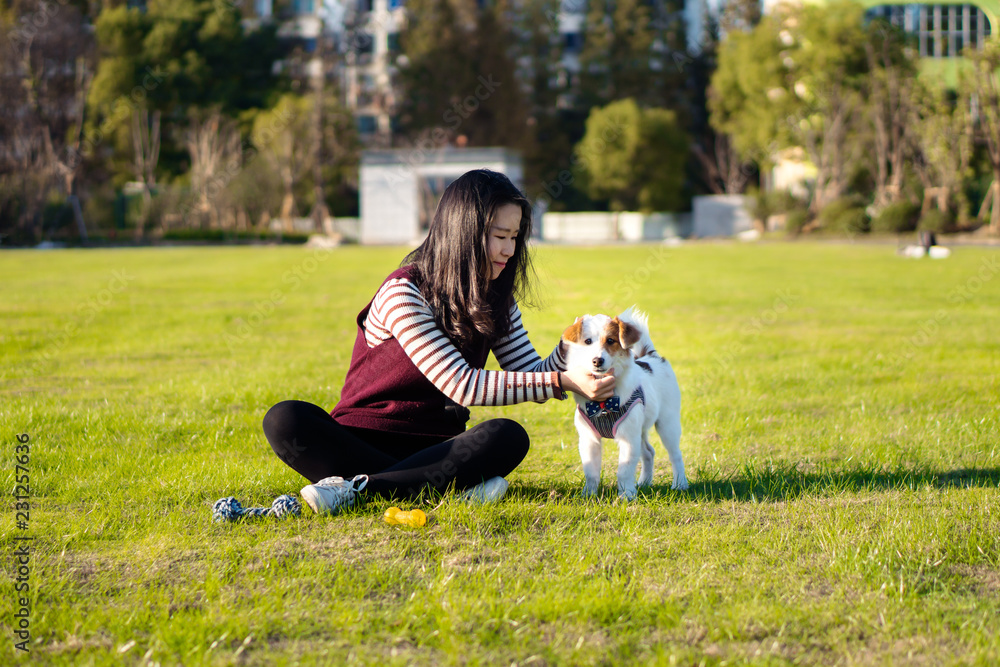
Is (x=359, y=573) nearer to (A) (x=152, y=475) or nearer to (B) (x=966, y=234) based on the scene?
(A) (x=152, y=475)

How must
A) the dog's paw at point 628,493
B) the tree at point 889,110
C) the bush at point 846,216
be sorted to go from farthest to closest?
1. the bush at point 846,216
2. the tree at point 889,110
3. the dog's paw at point 628,493

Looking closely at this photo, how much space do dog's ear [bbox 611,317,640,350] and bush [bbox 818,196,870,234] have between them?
3653 cm

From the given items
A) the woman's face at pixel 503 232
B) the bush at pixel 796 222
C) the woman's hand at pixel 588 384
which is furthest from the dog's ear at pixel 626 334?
the bush at pixel 796 222

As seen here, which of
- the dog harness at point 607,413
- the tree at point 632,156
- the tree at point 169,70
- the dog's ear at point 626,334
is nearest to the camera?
the dog's ear at point 626,334

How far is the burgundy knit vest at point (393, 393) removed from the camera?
3752 mm

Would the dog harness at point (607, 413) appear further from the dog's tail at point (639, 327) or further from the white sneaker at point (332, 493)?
the white sneaker at point (332, 493)

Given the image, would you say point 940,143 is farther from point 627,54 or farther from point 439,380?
point 439,380

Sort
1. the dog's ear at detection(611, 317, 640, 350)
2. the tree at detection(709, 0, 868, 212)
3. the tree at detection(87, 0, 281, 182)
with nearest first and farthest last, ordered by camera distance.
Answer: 1. the dog's ear at detection(611, 317, 640, 350)
2. the tree at detection(709, 0, 868, 212)
3. the tree at detection(87, 0, 281, 182)

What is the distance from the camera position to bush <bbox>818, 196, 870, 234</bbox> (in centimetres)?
3784

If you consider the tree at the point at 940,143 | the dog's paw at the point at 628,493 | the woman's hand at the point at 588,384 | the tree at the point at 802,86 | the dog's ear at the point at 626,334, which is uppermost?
the tree at the point at 802,86

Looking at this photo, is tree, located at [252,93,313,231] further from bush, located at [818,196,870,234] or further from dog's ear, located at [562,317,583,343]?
dog's ear, located at [562,317,583,343]

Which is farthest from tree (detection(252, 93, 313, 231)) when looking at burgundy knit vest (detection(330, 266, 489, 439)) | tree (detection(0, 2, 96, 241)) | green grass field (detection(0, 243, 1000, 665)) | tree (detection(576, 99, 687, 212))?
burgundy knit vest (detection(330, 266, 489, 439))

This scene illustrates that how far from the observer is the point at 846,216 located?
126 ft

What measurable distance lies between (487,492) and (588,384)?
25.5 inches
